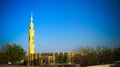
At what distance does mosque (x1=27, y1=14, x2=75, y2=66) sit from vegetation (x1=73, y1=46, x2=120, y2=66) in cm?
345

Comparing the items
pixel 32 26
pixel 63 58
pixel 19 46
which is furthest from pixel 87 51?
pixel 32 26

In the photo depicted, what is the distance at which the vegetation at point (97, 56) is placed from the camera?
67.7 feet

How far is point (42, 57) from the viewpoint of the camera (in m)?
28.1

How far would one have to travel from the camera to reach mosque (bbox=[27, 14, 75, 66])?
27.0m

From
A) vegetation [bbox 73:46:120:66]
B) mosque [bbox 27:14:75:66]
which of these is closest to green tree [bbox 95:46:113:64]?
vegetation [bbox 73:46:120:66]

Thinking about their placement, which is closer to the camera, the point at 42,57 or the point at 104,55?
the point at 104,55

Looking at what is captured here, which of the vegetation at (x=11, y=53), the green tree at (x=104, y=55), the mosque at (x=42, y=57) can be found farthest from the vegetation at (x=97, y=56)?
the vegetation at (x=11, y=53)

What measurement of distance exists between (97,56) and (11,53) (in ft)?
38.5

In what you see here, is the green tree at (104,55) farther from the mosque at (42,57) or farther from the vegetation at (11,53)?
the vegetation at (11,53)

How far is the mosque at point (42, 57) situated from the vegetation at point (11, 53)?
202 centimetres

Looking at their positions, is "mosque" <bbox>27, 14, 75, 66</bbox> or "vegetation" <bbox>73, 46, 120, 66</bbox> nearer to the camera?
"vegetation" <bbox>73, 46, 120, 66</bbox>

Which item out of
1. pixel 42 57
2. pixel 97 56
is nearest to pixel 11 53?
pixel 42 57

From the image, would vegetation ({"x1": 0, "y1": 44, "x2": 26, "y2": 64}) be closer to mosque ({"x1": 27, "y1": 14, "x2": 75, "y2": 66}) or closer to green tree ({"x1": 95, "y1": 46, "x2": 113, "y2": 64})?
mosque ({"x1": 27, "y1": 14, "x2": 75, "y2": 66})

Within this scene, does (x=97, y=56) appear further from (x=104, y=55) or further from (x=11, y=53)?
(x=11, y=53)
